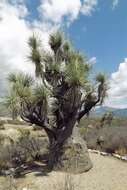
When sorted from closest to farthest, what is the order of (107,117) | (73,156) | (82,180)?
1. (82,180)
2. (73,156)
3. (107,117)

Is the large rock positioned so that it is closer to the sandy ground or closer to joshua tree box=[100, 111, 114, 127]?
the sandy ground

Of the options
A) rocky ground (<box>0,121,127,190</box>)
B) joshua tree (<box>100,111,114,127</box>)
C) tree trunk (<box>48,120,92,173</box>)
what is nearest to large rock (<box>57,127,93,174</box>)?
tree trunk (<box>48,120,92,173</box>)

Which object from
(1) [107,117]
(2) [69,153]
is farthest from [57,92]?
(1) [107,117]

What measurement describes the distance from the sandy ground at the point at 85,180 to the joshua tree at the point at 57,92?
930mm

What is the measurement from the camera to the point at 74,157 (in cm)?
945

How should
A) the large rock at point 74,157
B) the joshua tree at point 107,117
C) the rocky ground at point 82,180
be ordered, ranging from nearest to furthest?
the rocky ground at point 82,180 → the large rock at point 74,157 → the joshua tree at point 107,117

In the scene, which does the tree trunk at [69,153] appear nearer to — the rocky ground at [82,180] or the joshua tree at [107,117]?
the rocky ground at [82,180]

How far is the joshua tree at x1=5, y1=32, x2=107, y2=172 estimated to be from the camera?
912cm

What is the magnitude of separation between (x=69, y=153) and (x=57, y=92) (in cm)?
201

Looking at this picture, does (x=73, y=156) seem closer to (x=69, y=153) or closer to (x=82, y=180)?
(x=69, y=153)

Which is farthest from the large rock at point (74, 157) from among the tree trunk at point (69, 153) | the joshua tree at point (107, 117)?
the joshua tree at point (107, 117)

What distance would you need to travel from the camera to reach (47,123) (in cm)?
983

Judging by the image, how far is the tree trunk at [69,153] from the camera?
30.8 feet

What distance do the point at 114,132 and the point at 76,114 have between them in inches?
→ 194
